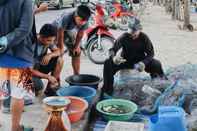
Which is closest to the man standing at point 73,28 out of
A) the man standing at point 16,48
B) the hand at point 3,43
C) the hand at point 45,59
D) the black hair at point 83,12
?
the black hair at point 83,12

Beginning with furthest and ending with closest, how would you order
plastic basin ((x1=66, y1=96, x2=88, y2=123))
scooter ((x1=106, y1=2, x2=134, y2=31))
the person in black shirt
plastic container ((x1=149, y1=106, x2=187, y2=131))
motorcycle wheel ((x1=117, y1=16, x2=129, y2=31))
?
scooter ((x1=106, y1=2, x2=134, y2=31)) < motorcycle wheel ((x1=117, y1=16, x2=129, y2=31)) < the person in black shirt < plastic basin ((x1=66, y1=96, x2=88, y2=123)) < plastic container ((x1=149, y1=106, x2=187, y2=131))

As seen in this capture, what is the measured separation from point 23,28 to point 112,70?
2.19 m

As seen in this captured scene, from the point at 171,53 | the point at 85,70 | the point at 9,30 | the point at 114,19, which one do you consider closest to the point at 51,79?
the point at 9,30

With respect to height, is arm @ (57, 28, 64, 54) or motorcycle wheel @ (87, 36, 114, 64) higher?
arm @ (57, 28, 64, 54)

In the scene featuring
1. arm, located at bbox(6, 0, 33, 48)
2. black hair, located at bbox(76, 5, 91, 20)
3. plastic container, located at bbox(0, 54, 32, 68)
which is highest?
arm, located at bbox(6, 0, 33, 48)

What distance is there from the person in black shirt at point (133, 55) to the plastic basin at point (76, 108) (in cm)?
84

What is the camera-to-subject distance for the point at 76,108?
5.32m

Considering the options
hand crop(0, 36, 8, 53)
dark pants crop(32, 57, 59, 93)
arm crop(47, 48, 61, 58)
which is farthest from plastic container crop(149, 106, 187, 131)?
arm crop(47, 48, 61, 58)

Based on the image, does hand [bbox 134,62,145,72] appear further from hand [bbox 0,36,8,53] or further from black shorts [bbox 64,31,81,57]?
hand [bbox 0,36,8,53]

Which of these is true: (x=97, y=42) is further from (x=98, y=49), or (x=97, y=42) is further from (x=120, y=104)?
(x=120, y=104)

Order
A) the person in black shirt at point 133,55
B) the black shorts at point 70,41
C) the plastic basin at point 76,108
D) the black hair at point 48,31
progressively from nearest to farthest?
the plastic basin at point 76,108 < the black hair at point 48,31 < the person in black shirt at point 133,55 < the black shorts at point 70,41

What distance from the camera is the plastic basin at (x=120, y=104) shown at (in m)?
5.32

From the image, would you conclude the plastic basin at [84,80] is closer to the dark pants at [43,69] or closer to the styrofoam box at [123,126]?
the dark pants at [43,69]

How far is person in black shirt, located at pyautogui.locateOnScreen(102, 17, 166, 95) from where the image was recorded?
6.28 metres
